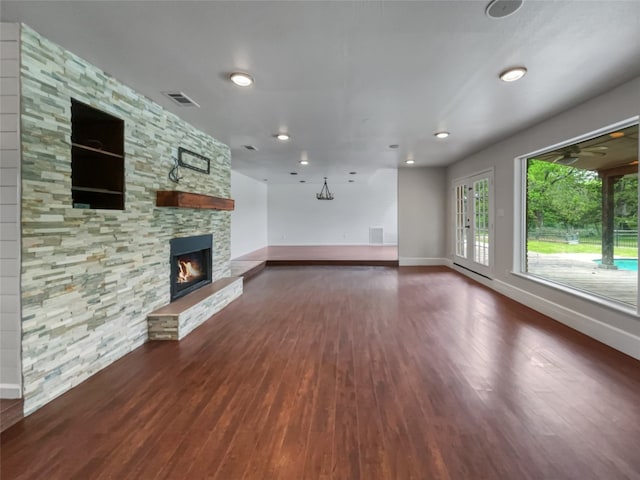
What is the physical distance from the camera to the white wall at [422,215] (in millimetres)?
7566

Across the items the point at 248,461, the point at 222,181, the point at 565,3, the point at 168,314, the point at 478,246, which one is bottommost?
the point at 248,461

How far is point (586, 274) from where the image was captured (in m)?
3.81

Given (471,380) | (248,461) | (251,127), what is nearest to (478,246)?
(471,380)

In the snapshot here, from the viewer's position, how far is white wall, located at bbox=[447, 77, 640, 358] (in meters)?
2.75

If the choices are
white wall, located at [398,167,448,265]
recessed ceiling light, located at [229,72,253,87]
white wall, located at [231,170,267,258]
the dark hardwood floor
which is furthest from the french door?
white wall, located at [231,170,267,258]

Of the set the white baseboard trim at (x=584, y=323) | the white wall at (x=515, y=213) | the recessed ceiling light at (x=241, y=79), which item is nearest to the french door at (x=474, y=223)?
the white wall at (x=515, y=213)

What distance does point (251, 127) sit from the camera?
3.98m

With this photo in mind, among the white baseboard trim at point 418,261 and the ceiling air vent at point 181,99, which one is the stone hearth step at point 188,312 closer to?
the ceiling air vent at point 181,99

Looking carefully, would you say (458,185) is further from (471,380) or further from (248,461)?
(248,461)

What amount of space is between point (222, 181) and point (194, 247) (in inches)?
54.8

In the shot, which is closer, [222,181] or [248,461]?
[248,461]

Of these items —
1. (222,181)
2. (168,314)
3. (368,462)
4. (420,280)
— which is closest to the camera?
(368,462)

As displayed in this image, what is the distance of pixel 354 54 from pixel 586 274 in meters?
3.95

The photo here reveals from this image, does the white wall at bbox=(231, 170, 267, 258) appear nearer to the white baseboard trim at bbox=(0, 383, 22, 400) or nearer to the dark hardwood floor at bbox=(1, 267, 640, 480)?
the dark hardwood floor at bbox=(1, 267, 640, 480)
